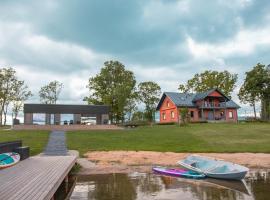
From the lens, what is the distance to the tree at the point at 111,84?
210ft

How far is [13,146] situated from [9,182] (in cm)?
733

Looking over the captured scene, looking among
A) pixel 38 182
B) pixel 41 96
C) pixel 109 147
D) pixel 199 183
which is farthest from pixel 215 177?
pixel 41 96

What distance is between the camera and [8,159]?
14414 mm

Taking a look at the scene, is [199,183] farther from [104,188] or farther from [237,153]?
[237,153]

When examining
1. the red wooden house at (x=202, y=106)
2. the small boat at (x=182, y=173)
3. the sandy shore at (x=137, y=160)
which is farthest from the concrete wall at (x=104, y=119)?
the small boat at (x=182, y=173)

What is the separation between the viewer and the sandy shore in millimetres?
18734

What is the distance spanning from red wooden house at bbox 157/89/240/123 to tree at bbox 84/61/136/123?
8.79 metres

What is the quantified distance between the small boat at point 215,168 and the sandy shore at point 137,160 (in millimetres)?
2496

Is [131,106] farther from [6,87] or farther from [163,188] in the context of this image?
[163,188]

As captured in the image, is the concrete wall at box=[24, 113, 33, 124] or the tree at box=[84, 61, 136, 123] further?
the tree at box=[84, 61, 136, 123]

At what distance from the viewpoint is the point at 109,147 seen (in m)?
26.4

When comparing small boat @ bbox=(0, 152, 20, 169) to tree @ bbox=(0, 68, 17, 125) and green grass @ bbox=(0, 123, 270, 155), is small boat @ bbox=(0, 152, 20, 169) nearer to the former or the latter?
green grass @ bbox=(0, 123, 270, 155)

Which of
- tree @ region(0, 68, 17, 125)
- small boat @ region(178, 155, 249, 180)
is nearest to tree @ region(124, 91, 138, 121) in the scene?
tree @ region(0, 68, 17, 125)

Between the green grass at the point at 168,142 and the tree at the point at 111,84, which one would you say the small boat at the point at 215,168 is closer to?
the green grass at the point at 168,142
